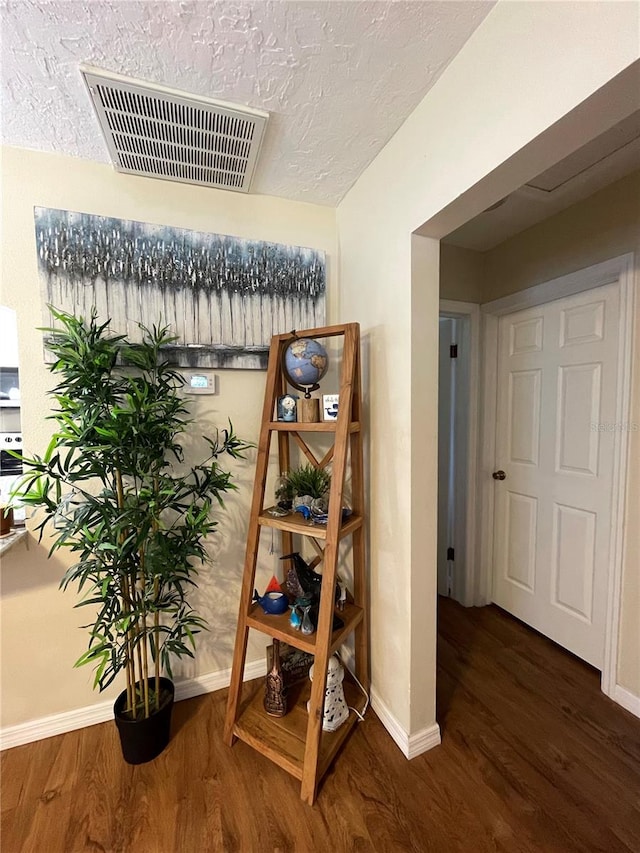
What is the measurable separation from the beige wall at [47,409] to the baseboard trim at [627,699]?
5.99 ft

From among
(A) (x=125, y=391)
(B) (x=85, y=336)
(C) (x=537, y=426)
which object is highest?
(B) (x=85, y=336)

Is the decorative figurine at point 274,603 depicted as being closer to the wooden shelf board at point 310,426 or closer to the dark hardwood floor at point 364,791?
the dark hardwood floor at point 364,791

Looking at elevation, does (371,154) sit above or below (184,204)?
above

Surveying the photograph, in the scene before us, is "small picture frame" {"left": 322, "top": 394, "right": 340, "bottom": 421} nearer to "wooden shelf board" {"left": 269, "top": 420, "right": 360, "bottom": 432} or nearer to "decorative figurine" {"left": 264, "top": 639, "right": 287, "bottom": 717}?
"wooden shelf board" {"left": 269, "top": 420, "right": 360, "bottom": 432}

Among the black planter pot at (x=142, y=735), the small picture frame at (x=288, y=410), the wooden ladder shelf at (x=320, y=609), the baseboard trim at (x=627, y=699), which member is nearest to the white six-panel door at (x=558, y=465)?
the baseboard trim at (x=627, y=699)

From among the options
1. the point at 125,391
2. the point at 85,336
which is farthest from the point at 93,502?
the point at 85,336

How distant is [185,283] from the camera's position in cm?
158

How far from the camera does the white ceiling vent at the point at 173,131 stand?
1.14 metres

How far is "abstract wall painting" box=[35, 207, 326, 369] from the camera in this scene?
1435mm

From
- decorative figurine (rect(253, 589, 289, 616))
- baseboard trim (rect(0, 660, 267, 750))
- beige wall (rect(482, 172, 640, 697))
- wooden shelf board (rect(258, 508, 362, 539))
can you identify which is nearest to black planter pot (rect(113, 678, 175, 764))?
baseboard trim (rect(0, 660, 267, 750))

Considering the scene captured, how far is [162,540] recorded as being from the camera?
1.25 meters

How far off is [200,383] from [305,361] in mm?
517

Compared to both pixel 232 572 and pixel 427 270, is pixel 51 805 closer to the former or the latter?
pixel 232 572

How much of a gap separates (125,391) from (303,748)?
1472mm
